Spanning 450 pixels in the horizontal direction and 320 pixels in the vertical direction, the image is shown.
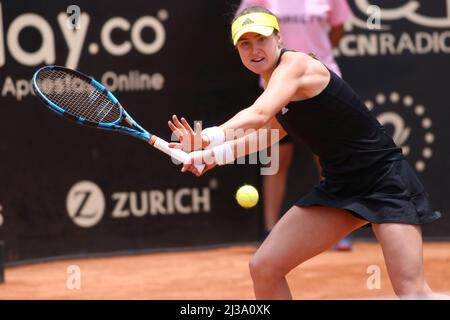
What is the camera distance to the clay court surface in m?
5.62

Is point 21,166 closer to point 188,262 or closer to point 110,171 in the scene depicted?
point 110,171

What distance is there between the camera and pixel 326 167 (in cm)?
411

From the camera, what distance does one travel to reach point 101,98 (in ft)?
14.7

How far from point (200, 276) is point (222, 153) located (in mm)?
2553

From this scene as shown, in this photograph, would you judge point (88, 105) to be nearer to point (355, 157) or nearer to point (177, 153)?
point (177, 153)

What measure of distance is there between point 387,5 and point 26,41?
2.46 m

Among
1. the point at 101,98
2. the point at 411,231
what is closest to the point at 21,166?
the point at 101,98

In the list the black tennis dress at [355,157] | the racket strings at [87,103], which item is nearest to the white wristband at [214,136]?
the black tennis dress at [355,157]

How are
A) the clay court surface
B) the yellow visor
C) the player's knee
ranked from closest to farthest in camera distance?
the yellow visor, the player's knee, the clay court surface

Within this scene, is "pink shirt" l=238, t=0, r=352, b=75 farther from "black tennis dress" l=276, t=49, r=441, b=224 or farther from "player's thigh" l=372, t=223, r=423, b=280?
"player's thigh" l=372, t=223, r=423, b=280

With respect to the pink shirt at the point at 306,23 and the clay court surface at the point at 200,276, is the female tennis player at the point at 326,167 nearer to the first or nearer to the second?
the clay court surface at the point at 200,276

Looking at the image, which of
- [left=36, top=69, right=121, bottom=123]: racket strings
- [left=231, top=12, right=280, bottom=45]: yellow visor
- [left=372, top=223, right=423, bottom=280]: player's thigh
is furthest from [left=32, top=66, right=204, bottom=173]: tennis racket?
[left=372, top=223, right=423, bottom=280]: player's thigh

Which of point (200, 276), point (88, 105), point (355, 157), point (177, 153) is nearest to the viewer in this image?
point (177, 153)

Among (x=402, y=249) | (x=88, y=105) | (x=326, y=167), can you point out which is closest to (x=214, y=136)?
(x=326, y=167)
